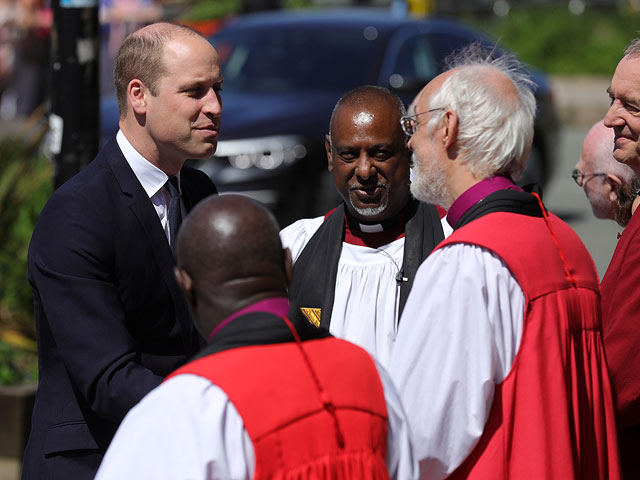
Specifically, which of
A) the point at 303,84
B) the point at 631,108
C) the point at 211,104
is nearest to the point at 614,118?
the point at 631,108

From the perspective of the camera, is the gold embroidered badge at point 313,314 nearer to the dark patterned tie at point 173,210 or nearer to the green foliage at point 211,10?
the dark patterned tie at point 173,210

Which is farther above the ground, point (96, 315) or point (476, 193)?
point (476, 193)

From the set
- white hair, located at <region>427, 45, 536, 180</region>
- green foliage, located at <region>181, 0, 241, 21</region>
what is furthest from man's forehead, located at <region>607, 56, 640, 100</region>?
green foliage, located at <region>181, 0, 241, 21</region>

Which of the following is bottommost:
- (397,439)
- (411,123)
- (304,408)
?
(397,439)

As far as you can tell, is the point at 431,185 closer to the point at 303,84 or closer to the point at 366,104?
the point at 366,104

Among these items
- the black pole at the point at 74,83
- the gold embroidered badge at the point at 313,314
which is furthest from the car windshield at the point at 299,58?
the gold embroidered badge at the point at 313,314

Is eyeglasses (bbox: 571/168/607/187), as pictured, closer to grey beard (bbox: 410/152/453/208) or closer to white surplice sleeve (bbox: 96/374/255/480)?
grey beard (bbox: 410/152/453/208)

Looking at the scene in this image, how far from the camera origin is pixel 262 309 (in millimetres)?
2076

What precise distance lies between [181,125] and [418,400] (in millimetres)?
1123

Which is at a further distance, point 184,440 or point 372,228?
point 372,228

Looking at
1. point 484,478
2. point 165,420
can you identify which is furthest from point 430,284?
point 165,420

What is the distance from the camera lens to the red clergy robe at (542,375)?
104 inches

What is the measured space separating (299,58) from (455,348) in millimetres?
7042

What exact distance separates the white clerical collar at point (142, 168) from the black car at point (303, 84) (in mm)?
4993
